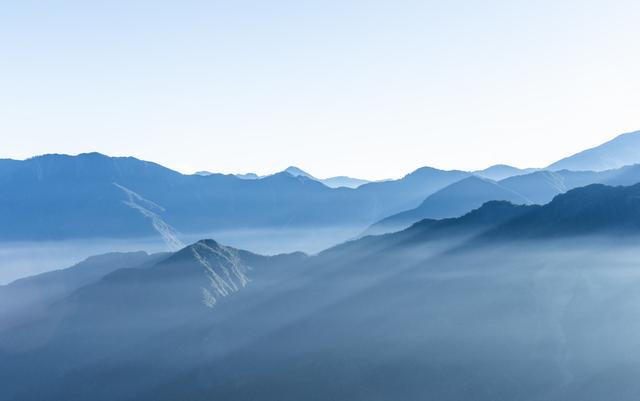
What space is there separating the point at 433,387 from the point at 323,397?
34.7m

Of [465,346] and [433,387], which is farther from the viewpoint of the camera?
[465,346]

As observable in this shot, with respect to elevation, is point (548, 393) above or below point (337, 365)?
below

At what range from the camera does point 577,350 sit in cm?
19275

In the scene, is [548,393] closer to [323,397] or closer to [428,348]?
[428,348]

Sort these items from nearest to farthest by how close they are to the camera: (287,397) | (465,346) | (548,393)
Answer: (548,393) → (287,397) → (465,346)

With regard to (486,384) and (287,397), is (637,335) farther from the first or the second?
(287,397)

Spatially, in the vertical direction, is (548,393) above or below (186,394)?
below

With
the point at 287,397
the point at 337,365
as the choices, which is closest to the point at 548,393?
the point at 337,365

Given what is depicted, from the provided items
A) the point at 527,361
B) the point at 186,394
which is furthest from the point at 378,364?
the point at 186,394

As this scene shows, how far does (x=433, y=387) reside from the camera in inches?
6993

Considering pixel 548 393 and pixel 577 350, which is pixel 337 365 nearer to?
pixel 548 393

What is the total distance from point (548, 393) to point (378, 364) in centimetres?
5325

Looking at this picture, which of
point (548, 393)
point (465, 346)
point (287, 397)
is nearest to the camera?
point (548, 393)

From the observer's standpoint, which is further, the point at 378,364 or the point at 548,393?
the point at 378,364
